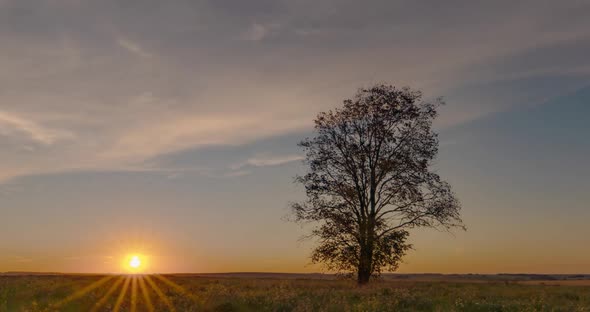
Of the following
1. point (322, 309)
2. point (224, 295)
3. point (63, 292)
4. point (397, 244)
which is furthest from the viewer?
point (397, 244)

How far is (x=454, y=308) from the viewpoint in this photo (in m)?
20.8

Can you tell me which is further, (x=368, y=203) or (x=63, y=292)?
(x=368, y=203)

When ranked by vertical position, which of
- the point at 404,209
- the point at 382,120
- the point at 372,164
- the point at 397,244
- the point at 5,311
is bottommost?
the point at 5,311

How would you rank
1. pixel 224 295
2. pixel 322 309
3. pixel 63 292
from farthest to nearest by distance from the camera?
1. pixel 63 292
2. pixel 224 295
3. pixel 322 309

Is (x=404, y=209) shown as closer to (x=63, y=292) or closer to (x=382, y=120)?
Answer: (x=382, y=120)

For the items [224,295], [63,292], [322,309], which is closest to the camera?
[322,309]

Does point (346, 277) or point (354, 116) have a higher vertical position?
point (354, 116)

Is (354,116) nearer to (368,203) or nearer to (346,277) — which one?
(368,203)

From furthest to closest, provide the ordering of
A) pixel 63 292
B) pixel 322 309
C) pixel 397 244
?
pixel 397 244
pixel 63 292
pixel 322 309

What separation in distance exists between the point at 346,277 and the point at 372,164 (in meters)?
8.18

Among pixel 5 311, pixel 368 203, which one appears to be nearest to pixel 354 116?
pixel 368 203

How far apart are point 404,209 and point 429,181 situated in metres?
2.59

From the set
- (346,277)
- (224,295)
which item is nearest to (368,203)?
(346,277)

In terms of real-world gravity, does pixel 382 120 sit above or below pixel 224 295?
above
